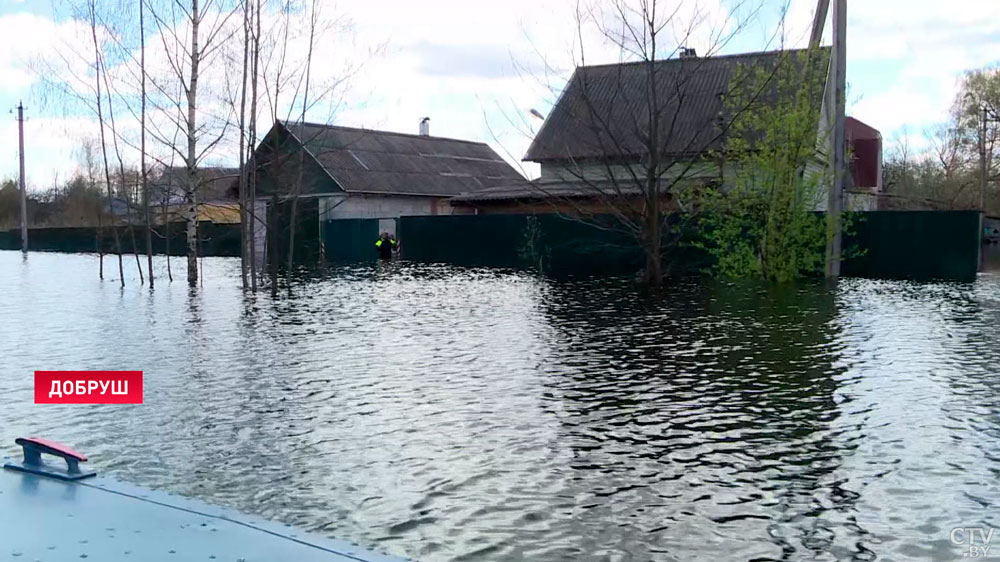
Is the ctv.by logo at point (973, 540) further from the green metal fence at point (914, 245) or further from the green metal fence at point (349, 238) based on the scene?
the green metal fence at point (349, 238)

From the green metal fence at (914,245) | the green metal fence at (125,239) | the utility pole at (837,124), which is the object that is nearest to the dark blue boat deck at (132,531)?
the utility pole at (837,124)

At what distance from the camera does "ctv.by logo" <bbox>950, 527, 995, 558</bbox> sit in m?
4.88

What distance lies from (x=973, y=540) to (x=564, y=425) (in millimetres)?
3388

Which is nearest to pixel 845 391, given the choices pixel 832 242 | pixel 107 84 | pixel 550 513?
pixel 550 513

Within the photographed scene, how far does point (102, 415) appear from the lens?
27.6 feet

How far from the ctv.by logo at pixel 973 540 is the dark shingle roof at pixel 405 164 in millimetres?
36768

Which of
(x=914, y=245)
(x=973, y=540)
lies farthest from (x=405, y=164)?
(x=973, y=540)

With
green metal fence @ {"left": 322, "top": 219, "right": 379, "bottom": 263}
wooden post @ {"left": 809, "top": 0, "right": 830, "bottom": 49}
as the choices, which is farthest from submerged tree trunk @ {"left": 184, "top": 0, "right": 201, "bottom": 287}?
green metal fence @ {"left": 322, "top": 219, "right": 379, "bottom": 263}

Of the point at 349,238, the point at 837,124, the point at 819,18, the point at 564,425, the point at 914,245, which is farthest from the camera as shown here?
the point at 349,238

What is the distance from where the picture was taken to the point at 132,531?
425 centimetres

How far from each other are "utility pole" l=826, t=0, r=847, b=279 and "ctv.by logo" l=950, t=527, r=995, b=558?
15.4 meters

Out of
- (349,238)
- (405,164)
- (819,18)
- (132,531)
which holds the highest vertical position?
(819,18)

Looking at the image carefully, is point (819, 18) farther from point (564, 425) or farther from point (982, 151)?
point (982, 151)

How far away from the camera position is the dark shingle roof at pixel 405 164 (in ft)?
143
